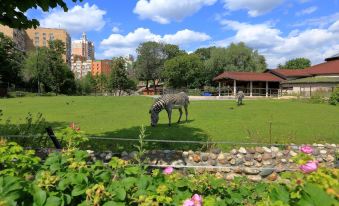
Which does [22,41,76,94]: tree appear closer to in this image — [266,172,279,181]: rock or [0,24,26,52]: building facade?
[0,24,26,52]: building facade

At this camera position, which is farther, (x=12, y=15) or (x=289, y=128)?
(x=289, y=128)

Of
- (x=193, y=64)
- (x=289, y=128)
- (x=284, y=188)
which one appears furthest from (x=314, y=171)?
(x=193, y=64)

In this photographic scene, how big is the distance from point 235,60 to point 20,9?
2849 inches

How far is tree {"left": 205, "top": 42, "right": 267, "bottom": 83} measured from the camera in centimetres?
7562

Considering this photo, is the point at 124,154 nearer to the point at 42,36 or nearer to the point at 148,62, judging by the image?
the point at 148,62

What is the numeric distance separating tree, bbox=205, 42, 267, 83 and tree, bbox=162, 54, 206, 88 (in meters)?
4.57

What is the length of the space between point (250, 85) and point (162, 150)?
48971mm

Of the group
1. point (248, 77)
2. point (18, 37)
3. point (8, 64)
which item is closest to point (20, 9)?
point (248, 77)

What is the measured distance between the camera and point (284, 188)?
8.45 ft

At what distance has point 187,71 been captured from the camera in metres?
82.1

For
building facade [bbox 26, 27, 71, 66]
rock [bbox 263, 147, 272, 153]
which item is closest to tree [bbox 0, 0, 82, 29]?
rock [bbox 263, 147, 272, 153]

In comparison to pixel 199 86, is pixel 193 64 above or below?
above

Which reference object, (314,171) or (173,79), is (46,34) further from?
(314,171)

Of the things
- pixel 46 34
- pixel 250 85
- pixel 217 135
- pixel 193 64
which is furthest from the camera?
pixel 46 34
